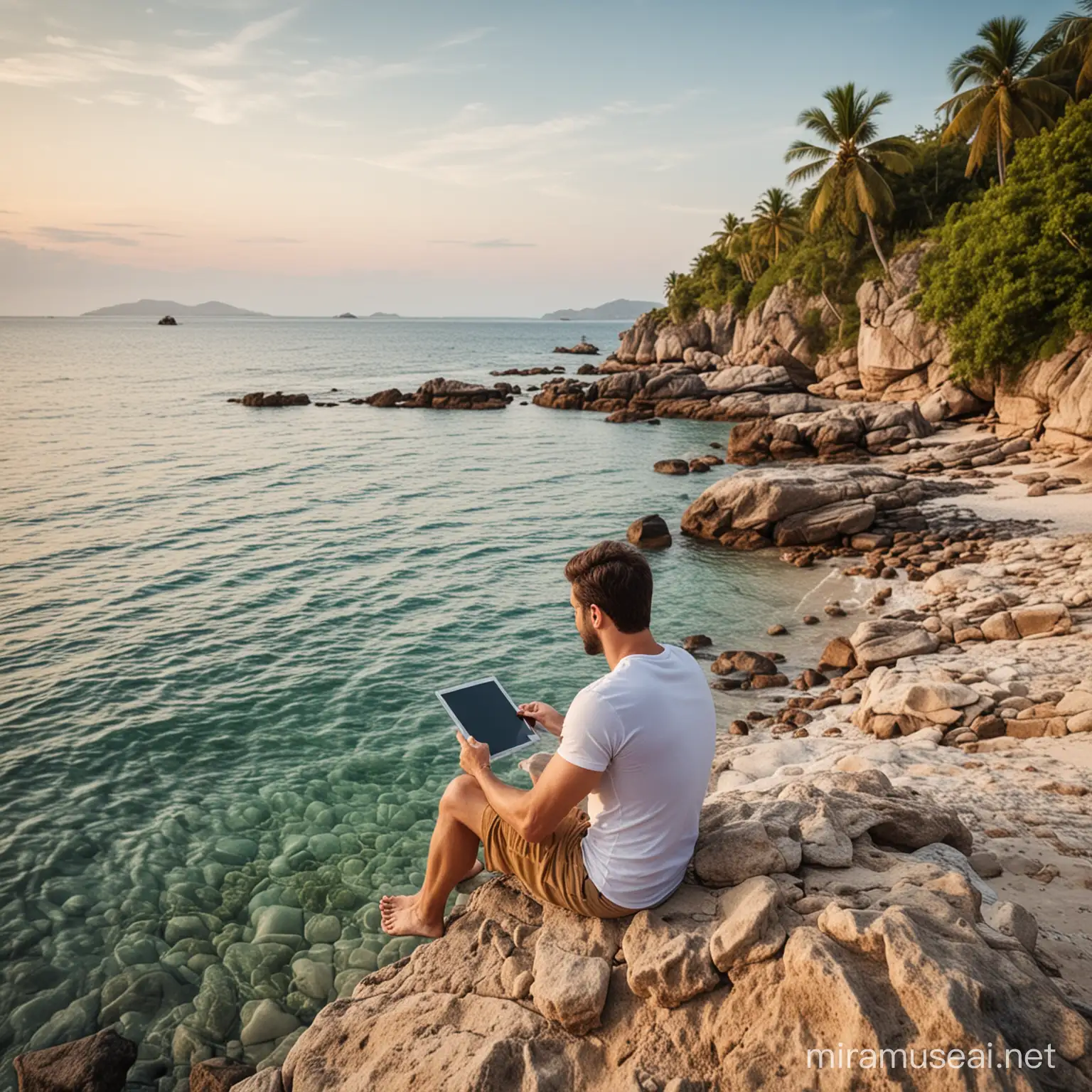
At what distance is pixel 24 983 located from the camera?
7.27 m

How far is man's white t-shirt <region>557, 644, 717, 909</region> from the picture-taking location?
3961 millimetres

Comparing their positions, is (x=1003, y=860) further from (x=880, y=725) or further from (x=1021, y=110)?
(x=1021, y=110)

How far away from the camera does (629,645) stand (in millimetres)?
4254

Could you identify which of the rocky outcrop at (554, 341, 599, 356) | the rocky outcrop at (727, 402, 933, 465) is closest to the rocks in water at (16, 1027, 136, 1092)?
the rocky outcrop at (727, 402, 933, 465)

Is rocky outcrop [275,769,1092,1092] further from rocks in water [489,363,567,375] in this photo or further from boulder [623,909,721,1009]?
rocks in water [489,363,567,375]

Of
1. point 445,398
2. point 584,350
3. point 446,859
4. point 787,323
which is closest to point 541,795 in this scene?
point 446,859

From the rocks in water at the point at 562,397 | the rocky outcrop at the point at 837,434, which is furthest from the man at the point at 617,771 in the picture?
the rocks in water at the point at 562,397

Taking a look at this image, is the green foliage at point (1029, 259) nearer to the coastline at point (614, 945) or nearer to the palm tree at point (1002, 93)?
the palm tree at point (1002, 93)

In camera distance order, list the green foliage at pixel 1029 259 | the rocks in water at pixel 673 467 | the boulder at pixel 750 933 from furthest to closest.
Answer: the rocks in water at pixel 673 467
the green foliage at pixel 1029 259
the boulder at pixel 750 933

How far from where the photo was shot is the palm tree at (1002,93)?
3584 cm

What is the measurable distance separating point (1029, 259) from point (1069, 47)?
16.5m

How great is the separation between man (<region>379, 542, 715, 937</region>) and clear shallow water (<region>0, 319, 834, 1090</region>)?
4.12m

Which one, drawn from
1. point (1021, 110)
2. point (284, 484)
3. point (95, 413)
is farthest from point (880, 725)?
point (95, 413)

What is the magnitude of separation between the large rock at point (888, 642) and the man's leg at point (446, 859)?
10.3 meters
